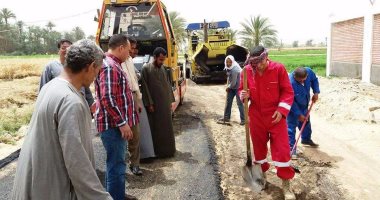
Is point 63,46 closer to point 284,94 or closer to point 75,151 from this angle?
point 284,94

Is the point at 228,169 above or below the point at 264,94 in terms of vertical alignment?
below

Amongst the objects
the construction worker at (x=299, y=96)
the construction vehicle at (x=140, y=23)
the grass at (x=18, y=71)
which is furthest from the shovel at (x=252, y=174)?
the grass at (x=18, y=71)

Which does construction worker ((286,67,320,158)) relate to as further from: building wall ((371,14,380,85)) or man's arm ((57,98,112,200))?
building wall ((371,14,380,85))

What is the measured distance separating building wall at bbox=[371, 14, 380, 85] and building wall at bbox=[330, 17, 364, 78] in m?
1.35

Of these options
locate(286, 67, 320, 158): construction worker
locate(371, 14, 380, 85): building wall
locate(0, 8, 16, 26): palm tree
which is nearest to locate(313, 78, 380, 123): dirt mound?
locate(371, 14, 380, 85): building wall

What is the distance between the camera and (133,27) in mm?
8453

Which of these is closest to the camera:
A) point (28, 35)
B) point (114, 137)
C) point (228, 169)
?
point (114, 137)

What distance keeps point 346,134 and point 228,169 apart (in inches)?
138

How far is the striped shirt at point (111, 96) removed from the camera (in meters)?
3.55

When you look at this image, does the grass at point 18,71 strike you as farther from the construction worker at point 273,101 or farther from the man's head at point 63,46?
the construction worker at point 273,101

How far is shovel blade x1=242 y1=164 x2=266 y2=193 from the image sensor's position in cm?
453

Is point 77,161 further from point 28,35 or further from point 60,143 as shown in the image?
point 28,35

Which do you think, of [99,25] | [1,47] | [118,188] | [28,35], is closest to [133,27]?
[99,25]

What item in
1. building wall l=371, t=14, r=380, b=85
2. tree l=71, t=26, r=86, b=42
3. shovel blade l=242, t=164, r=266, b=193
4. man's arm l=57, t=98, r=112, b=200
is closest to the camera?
man's arm l=57, t=98, r=112, b=200
